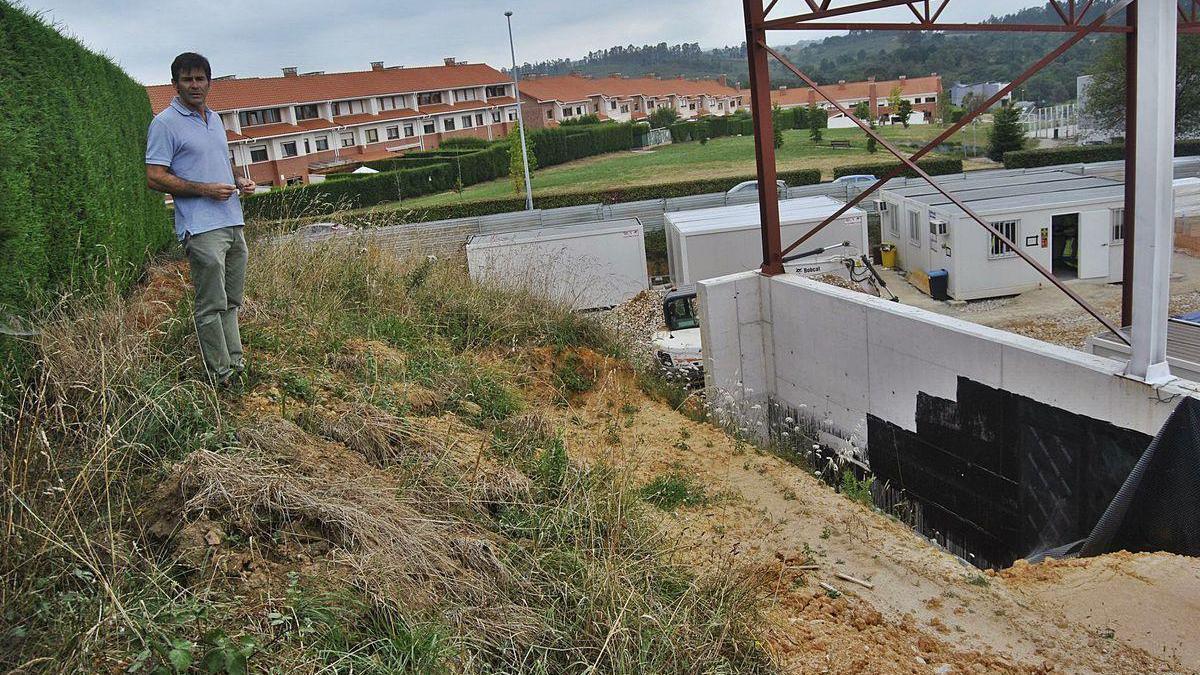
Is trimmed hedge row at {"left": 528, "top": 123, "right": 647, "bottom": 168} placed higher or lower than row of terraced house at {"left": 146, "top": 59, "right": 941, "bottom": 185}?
lower

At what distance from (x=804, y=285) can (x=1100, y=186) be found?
13427 millimetres

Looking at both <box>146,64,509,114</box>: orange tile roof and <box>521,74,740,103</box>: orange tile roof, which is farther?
<box>521,74,740,103</box>: orange tile roof

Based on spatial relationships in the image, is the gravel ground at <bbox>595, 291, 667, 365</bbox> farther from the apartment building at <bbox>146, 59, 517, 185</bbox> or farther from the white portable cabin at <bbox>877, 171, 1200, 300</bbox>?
the apartment building at <bbox>146, 59, 517, 185</bbox>

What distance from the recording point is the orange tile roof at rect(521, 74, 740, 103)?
3007 inches

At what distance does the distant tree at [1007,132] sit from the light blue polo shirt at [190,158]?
41595mm

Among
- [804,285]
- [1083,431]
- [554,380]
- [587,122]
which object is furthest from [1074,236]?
[587,122]

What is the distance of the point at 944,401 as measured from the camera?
8.70 metres

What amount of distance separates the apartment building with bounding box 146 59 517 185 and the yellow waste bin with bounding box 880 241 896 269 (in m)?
34.2

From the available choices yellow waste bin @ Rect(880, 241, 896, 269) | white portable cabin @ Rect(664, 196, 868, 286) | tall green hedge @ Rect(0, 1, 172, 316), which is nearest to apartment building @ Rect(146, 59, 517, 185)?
white portable cabin @ Rect(664, 196, 868, 286)

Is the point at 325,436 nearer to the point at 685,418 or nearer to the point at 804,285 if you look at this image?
the point at 685,418

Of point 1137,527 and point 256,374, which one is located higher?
point 256,374

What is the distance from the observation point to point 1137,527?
6336 millimetres

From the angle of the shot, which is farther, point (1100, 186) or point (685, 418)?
point (1100, 186)

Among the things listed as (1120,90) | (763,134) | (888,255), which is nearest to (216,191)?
(763,134)
